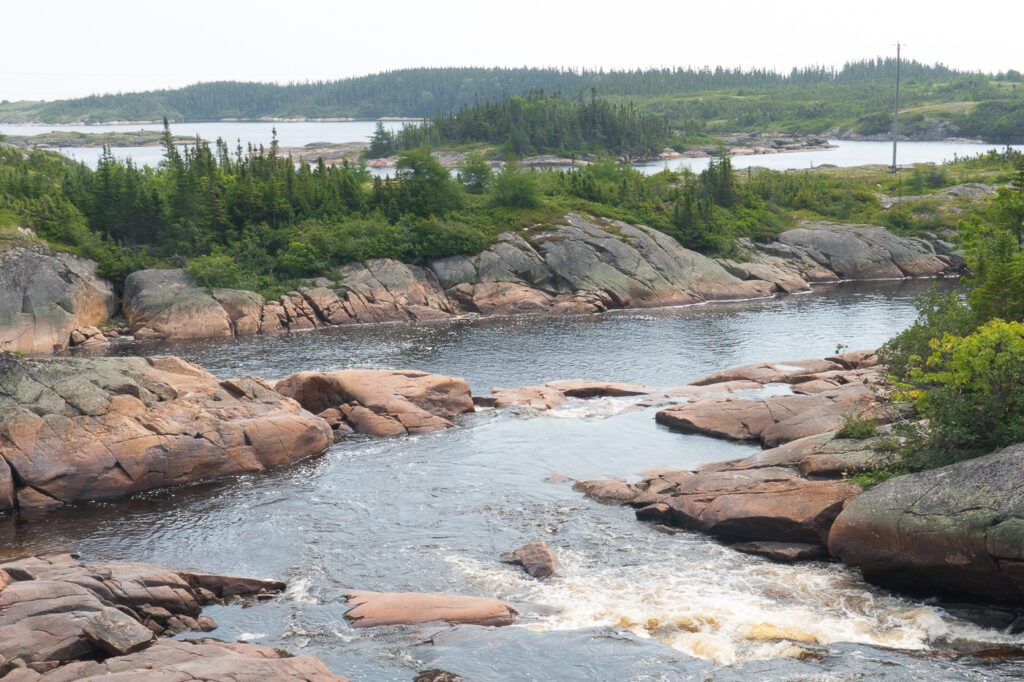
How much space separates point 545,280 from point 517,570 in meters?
59.4

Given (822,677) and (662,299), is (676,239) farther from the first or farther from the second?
(822,677)

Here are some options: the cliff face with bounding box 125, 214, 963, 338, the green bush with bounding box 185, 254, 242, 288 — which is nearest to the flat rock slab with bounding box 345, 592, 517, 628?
the cliff face with bounding box 125, 214, 963, 338

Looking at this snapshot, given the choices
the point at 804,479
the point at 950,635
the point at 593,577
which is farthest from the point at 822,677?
the point at 804,479

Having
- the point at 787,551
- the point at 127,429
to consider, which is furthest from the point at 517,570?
the point at 127,429

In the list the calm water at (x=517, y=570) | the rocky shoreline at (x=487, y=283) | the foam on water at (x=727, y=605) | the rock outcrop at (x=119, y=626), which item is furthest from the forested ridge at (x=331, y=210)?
the foam on water at (x=727, y=605)

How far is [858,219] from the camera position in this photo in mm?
113000

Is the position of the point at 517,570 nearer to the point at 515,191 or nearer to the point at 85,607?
the point at 85,607

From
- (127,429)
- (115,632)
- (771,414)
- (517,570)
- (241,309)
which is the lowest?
(517,570)

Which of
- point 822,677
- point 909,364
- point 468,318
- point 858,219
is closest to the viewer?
point 822,677

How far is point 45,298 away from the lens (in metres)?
72.2

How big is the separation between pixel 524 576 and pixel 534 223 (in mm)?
68949

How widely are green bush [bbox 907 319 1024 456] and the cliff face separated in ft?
179

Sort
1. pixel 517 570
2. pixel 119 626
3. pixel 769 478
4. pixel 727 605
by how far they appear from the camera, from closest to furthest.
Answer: pixel 119 626 < pixel 727 605 < pixel 517 570 < pixel 769 478

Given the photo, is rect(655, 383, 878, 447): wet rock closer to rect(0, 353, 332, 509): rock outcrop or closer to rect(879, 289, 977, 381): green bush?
rect(879, 289, 977, 381): green bush
